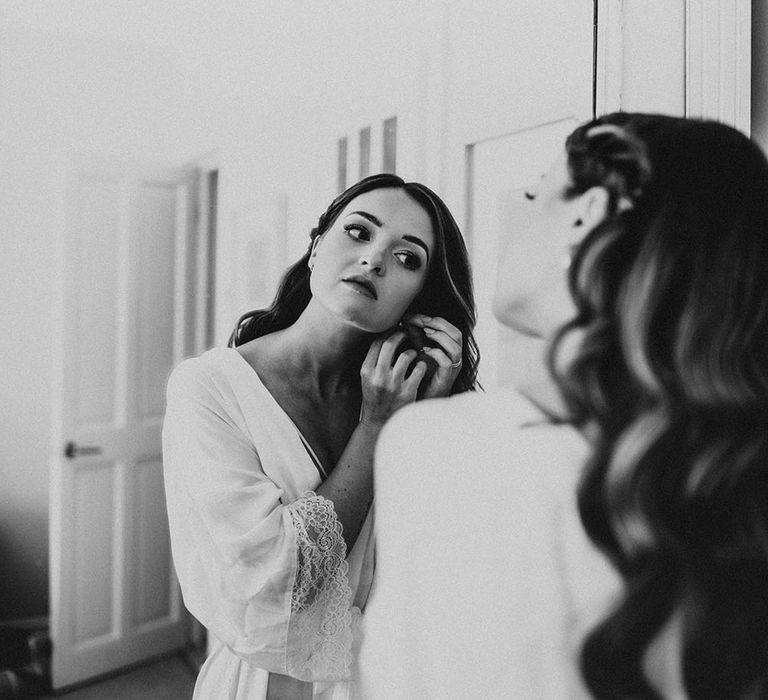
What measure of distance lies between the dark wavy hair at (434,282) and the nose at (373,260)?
6 cm

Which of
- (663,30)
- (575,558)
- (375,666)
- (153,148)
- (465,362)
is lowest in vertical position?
(375,666)

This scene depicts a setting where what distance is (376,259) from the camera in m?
0.81

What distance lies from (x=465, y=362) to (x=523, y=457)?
347 millimetres

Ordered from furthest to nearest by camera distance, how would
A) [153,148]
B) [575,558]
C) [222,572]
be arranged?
1. [153,148]
2. [222,572]
3. [575,558]

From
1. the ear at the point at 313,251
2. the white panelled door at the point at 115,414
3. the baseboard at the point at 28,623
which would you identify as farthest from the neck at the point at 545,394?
the baseboard at the point at 28,623

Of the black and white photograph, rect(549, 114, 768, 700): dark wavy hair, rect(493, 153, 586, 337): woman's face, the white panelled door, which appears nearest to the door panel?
the black and white photograph

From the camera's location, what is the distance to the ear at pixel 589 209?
548mm

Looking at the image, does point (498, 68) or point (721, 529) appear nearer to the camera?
point (721, 529)

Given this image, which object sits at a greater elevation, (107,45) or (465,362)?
(107,45)

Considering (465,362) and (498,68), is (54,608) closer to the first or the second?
(465,362)

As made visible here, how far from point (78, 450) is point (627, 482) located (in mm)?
1208

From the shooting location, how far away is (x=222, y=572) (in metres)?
0.77

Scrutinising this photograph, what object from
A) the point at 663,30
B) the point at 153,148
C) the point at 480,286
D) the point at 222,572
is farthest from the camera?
the point at 153,148

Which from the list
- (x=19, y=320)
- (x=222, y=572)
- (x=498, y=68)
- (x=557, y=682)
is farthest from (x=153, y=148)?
(x=557, y=682)
